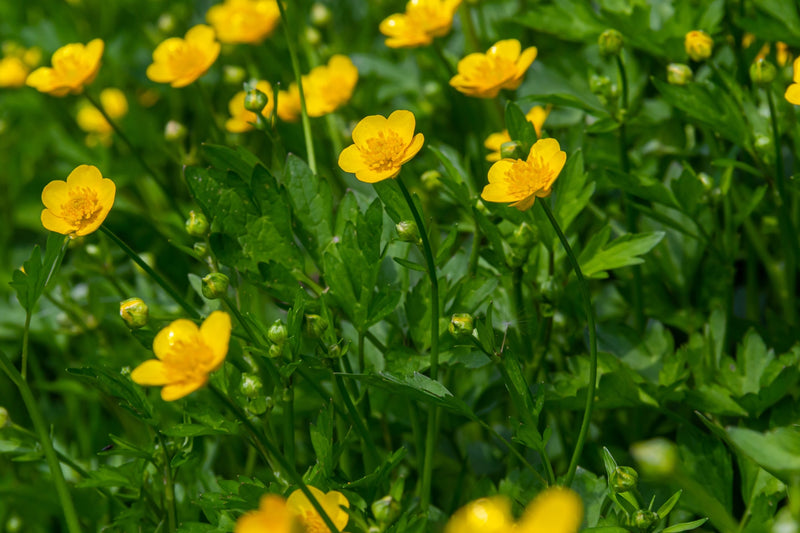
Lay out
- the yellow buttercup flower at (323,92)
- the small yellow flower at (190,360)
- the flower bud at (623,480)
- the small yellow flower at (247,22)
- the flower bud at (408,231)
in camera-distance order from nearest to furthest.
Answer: the small yellow flower at (190,360) < the flower bud at (623,480) < the flower bud at (408,231) < the yellow buttercup flower at (323,92) < the small yellow flower at (247,22)

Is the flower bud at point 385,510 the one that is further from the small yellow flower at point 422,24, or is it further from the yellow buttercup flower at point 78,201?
the small yellow flower at point 422,24

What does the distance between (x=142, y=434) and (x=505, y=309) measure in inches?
26.1

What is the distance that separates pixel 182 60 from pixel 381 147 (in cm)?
57

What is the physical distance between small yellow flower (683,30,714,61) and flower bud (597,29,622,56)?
10 centimetres

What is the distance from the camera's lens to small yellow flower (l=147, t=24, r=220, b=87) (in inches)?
53.6

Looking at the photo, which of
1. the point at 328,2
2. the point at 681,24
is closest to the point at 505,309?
the point at 681,24

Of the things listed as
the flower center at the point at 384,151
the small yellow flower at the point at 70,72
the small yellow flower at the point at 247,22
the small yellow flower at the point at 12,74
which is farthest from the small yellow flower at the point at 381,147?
the small yellow flower at the point at 12,74

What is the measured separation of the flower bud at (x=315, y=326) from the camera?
944 millimetres

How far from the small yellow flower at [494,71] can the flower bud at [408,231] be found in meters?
0.27

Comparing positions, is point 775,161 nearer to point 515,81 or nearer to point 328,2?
point 515,81

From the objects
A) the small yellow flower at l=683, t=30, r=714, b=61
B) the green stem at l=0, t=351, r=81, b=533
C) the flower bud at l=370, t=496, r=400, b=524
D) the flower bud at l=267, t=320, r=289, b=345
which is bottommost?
the flower bud at l=370, t=496, r=400, b=524

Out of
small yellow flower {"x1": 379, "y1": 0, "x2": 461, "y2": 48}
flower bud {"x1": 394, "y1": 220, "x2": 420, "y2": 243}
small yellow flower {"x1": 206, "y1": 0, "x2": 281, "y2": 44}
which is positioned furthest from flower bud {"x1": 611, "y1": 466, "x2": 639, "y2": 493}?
small yellow flower {"x1": 206, "y1": 0, "x2": 281, "y2": 44}

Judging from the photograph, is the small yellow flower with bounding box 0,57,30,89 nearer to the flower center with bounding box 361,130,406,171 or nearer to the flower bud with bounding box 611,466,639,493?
the flower center with bounding box 361,130,406,171

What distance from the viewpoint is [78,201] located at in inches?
39.9
